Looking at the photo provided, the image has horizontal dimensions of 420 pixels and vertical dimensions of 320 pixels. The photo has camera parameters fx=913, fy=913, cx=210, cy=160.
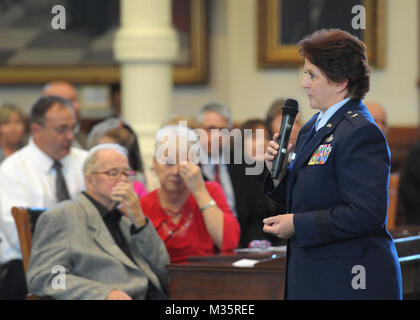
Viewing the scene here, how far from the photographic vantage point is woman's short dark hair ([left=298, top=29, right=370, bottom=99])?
303cm

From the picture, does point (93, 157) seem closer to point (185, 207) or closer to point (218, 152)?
point (185, 207)

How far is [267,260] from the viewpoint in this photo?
430cm

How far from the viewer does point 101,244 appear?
4352mm

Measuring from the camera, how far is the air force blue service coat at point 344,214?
115 inches

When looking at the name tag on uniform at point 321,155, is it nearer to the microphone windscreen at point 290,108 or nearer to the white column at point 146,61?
the microphone windscreen at point 290,108

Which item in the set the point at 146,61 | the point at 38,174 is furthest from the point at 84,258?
the point at 146,61

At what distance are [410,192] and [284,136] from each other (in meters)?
4.17

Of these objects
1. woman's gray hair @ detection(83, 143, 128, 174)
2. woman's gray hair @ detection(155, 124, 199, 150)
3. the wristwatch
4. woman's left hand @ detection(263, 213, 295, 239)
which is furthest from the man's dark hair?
woman's left hand @ detection(263, 213, 295, 239)

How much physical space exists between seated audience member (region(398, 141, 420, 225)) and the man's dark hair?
2.86 meters

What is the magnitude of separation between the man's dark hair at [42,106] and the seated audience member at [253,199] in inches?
44.8

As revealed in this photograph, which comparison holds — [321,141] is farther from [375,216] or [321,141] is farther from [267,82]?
[267,82]

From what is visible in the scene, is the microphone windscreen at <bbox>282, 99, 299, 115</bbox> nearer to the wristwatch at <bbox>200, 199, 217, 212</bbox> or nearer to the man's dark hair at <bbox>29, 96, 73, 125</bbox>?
the wristwatch at <bbox>200, 199, 217, 212</bbox>

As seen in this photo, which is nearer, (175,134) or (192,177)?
(192,177)

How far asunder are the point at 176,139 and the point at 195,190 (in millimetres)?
318
